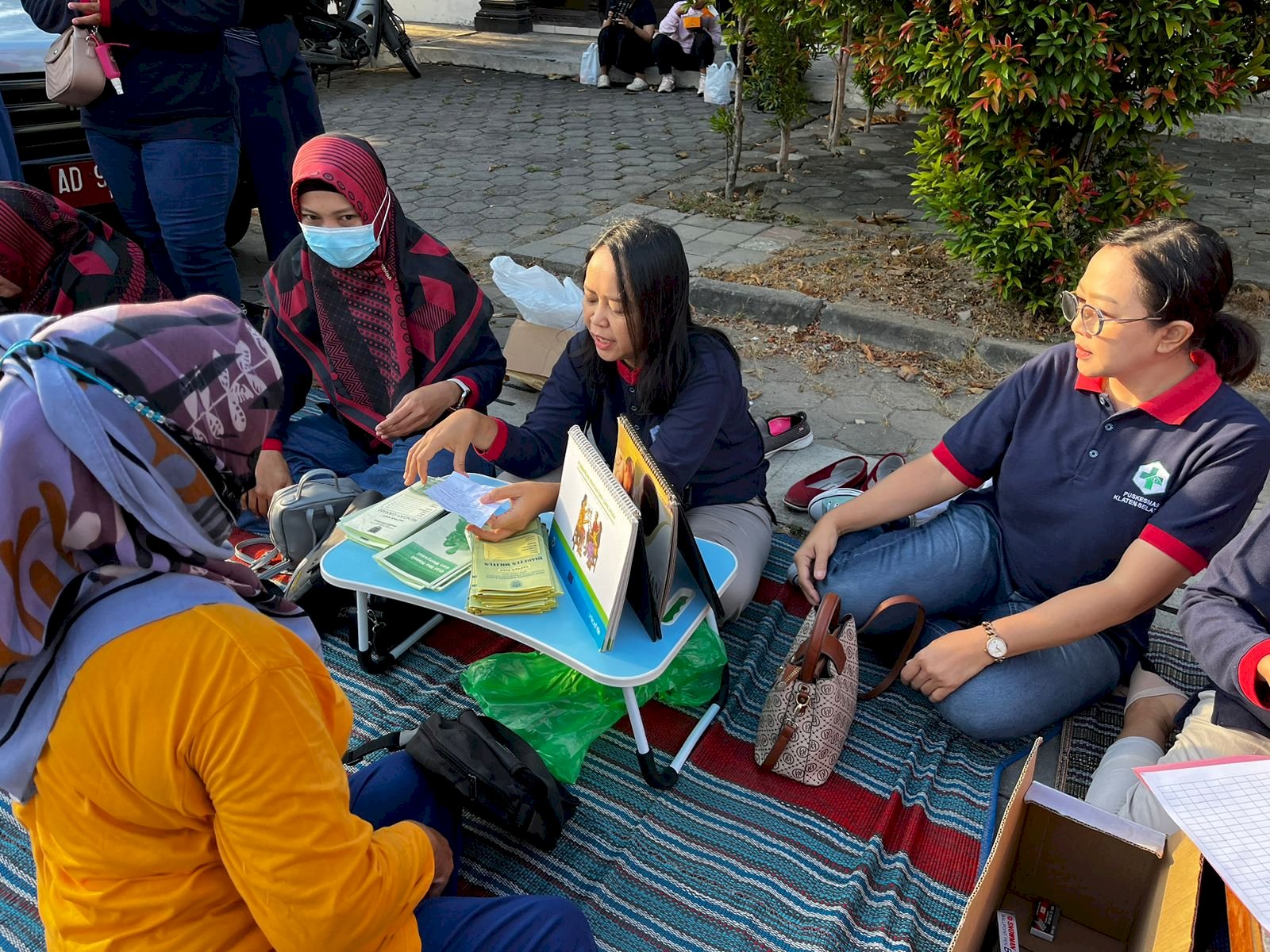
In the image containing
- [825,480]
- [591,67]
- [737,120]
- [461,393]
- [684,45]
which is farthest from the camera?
[591,67]

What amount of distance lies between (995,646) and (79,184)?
454cm

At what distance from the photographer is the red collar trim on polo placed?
7.47 feet

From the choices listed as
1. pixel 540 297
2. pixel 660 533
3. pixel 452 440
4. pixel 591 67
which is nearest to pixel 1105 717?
pixel 660 533

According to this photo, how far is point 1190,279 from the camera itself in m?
2.15

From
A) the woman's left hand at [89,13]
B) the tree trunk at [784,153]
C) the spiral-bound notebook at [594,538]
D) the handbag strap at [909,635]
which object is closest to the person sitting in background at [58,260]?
the woman's left hand at [89,13]

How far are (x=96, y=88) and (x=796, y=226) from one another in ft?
13.6

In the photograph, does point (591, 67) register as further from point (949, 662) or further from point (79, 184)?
point (949, 662)

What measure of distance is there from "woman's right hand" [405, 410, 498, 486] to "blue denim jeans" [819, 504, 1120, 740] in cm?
112

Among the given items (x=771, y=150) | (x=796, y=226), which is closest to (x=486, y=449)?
(x=796, y=226)

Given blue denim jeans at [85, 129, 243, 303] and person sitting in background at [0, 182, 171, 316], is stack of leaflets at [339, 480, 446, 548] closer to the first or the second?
person sitting in background at [0, 182, 171, 316]

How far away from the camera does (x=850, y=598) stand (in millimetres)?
2775

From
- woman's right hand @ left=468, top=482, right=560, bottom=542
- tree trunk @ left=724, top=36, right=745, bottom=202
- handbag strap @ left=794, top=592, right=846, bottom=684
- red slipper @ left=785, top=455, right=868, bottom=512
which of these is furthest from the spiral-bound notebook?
tree trunk @ left=724, top=36, right=745, bottom=202

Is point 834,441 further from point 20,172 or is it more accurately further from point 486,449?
point 20,172

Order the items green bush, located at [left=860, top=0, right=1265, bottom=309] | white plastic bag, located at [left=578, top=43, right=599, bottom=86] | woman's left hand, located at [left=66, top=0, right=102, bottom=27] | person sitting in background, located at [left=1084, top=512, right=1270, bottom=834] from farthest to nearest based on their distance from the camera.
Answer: white plastic bag, located at [left=578, top=43, right=599, bottom=86] → green bush, located at [left=860, top=0, right=1265, bottom=309] → woman's left hand, located at [left=66, top=0, right=102, bottom=27] → person sitting in background, located at [left=1084, top=512, right=1270, bottom=834]
